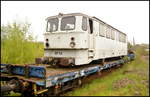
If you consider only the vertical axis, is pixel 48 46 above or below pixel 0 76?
above

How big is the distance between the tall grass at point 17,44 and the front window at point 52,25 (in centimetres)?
487

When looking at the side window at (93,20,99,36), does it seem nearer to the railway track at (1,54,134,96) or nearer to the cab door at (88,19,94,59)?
the cab door at (88,19,94,59)

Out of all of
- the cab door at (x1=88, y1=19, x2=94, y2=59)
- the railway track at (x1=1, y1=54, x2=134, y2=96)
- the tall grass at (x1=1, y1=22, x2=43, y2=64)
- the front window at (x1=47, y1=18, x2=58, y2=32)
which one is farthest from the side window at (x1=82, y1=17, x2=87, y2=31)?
the tall grass at (x1=1, y1=22, x2=43, y2=64)

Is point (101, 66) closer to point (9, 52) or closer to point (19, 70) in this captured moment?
point (19, 70)

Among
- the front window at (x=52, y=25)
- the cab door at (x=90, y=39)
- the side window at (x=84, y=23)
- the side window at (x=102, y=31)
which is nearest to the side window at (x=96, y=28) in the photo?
the cab door at (x=90, y=39)

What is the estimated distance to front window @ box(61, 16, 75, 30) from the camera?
9.18 meters

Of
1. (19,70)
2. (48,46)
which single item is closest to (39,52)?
(48,46)

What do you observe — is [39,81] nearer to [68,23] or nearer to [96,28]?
[68,23]

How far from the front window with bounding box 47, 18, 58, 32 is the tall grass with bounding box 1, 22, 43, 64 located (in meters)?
→ 4.87

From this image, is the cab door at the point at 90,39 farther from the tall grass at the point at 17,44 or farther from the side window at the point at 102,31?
the tall grass at the point at 17,44

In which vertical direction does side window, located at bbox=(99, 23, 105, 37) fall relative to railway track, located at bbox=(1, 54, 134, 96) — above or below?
above

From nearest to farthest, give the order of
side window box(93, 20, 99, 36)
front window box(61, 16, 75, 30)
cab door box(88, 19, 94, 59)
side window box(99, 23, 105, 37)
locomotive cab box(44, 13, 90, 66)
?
locomotive cab box(44, 13, 90, 66)
front window box(61, 16, 75, 30)
cab door box(88, 19, 94, 59)
side window box(93, 20, 99, 36)
side window box(99, 23, 105, 37)

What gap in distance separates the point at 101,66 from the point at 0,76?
552 cm

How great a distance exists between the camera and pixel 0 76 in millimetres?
7703
